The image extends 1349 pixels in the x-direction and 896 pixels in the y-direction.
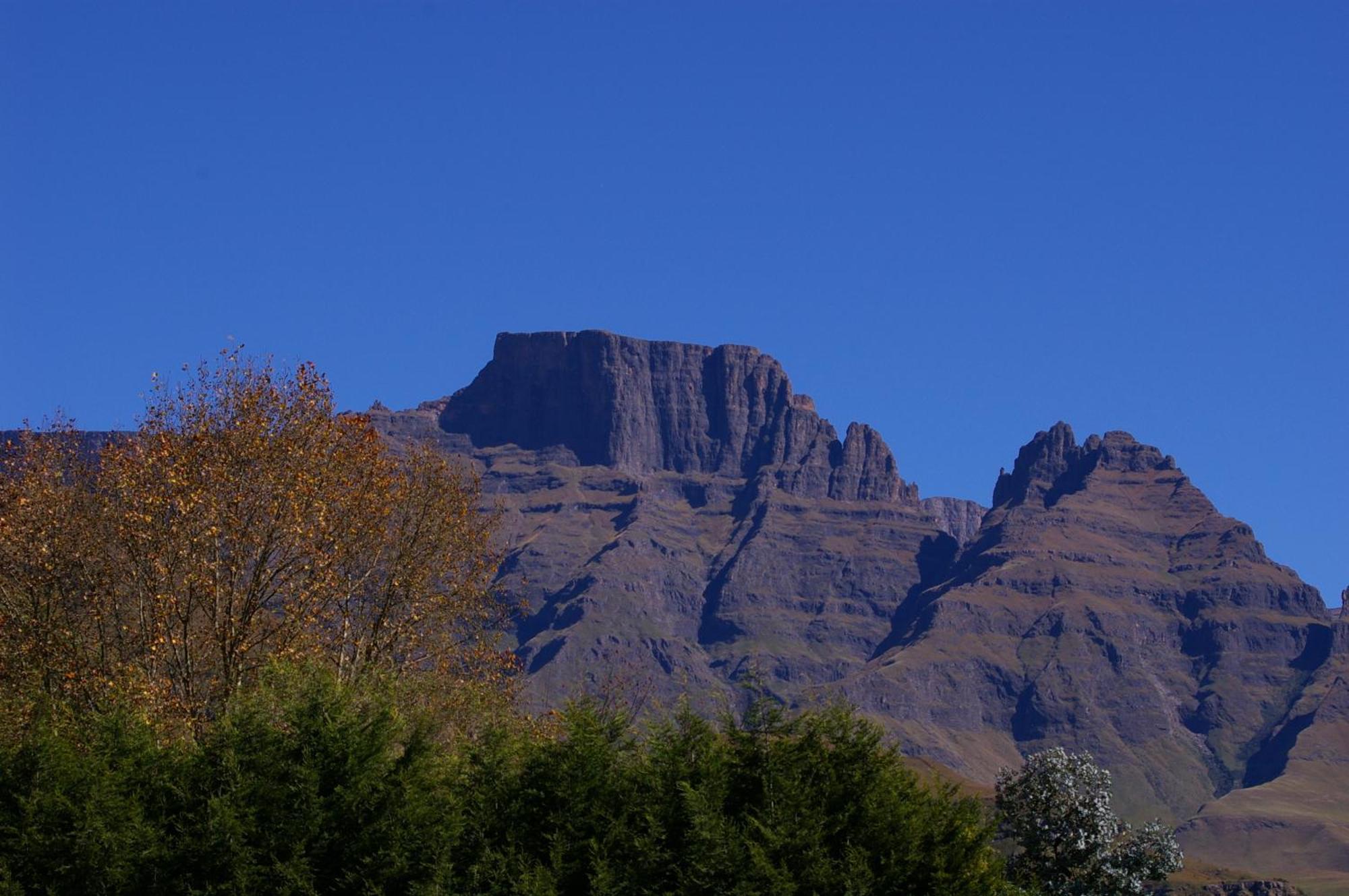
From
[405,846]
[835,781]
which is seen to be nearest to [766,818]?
[835,781]

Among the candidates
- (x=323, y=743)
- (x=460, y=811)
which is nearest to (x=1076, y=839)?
(x=460, y=811)

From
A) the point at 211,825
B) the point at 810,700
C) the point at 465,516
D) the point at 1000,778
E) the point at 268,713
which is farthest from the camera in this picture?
the point at 465,516

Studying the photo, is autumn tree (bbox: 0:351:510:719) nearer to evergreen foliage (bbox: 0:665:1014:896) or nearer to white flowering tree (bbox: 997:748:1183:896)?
evergreen foliage (bbox: 0:665:1014:896)

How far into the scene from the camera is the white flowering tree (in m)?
57.0

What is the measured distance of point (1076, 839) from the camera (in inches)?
2259

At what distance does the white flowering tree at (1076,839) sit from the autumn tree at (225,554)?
2055 cm

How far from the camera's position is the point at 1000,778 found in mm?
60500

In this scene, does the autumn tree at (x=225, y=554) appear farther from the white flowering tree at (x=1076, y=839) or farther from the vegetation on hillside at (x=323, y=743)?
the white flowering tree at (x=1076, y=839)

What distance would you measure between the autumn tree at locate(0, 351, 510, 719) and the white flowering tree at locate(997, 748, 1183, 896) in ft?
67.4

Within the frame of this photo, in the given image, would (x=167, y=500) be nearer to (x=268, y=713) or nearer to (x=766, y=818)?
(x=268, y=713)

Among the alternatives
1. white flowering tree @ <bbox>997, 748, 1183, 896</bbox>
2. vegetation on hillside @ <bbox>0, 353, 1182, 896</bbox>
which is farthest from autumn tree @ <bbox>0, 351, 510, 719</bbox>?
white flowering tree @ <bbox>997, 748, 1183, 896</bbox>

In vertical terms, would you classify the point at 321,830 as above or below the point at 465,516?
below

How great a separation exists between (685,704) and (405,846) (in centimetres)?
922

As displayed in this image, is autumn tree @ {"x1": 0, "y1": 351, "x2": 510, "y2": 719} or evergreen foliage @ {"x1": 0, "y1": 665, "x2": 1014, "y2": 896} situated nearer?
evergreen foliage @ {"x1": 0, "y1": 665, "x2": 1014, "y2": 896}
